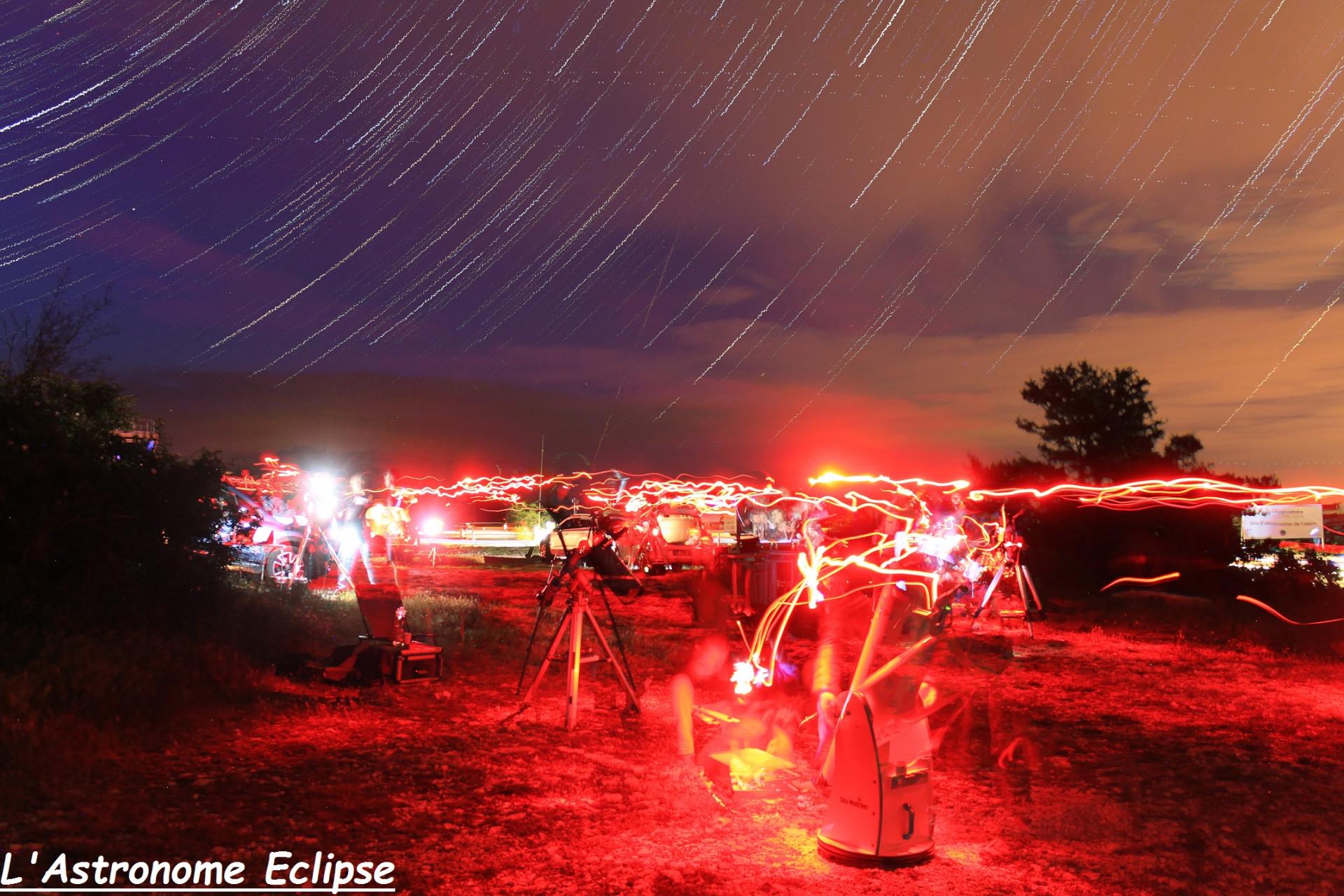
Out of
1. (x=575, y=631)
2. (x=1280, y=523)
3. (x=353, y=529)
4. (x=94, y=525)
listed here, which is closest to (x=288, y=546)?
(x=353, y=529)

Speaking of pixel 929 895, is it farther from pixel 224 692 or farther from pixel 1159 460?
pixel 1159 460

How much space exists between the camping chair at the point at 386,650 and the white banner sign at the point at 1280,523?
810 inches

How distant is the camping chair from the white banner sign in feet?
67.5

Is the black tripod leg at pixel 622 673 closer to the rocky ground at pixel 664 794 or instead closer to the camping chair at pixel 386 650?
the rocky ground at pixel 664 794

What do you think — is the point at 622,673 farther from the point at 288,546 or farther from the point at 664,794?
the point at 288,546

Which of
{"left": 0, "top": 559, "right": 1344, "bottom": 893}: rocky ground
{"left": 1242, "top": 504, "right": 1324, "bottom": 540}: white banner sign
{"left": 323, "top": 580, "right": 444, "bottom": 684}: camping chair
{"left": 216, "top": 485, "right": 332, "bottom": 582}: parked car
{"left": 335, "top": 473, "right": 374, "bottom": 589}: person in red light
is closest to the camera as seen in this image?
{"left": 0, "top": 559, "right": 1344, "bottom": 893}: rocky ground

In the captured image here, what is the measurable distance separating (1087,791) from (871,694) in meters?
2.51

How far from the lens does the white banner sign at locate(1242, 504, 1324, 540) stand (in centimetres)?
2344

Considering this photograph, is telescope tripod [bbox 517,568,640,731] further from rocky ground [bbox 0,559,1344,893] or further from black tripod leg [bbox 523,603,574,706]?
rocky ground [bbox 0,559,1344,893]

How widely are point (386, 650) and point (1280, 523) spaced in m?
22.4

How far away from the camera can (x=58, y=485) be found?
10.1 metres

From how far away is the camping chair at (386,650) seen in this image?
10.7 metres

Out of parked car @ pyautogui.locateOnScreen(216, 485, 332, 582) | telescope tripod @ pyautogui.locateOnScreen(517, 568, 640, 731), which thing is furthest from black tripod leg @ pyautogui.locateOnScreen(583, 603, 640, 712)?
parked car @ pyautogui.locateOnScreen(216, 485, 332, 582)

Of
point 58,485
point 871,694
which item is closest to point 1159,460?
point 871,694
